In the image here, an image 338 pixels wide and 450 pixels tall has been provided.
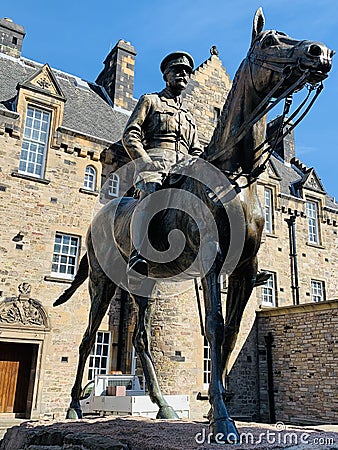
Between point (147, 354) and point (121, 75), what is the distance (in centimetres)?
1795

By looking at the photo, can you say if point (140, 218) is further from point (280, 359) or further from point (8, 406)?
Result: point (280, 359)

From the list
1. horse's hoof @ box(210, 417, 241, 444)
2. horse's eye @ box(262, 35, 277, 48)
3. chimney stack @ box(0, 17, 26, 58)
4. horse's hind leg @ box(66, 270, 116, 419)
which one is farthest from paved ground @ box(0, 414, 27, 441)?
chimney stack @ box(0, 17, 26, 58)

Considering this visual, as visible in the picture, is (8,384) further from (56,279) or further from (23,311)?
(56,279)

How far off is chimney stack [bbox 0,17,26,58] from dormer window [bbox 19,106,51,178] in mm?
4404

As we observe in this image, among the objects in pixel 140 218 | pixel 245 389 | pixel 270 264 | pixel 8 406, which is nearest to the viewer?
pixel 140 218

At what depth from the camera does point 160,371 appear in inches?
592

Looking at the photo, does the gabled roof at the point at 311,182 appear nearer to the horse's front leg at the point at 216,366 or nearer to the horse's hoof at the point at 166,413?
the horse's hoof at the point at 166,413

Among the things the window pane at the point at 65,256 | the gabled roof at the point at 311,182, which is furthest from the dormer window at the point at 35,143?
the gabled roof at the point at 311,182

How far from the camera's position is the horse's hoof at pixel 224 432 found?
329 centimetres

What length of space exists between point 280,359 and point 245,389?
1854mm

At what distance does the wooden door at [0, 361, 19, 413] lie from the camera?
14.2 metres

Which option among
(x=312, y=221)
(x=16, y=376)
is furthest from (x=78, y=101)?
(x=312, y=221)

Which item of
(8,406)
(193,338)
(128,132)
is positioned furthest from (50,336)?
(128,132)

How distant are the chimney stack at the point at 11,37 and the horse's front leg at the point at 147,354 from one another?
16.6 meters
